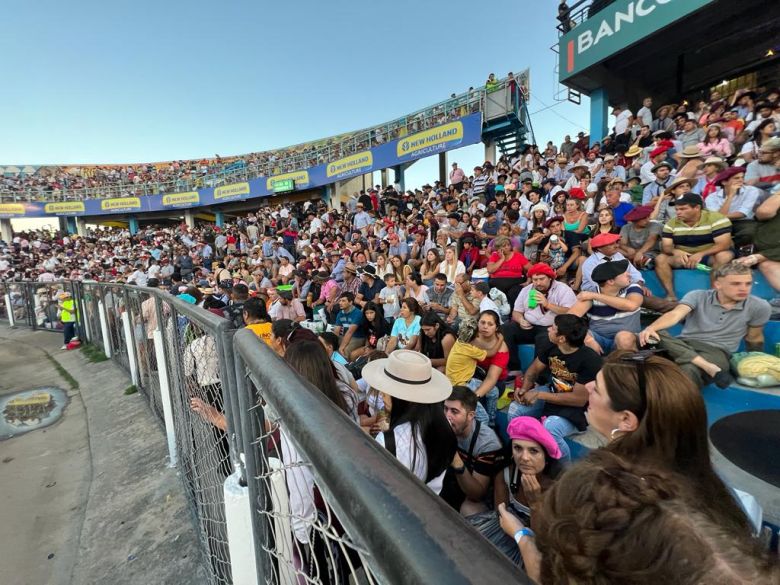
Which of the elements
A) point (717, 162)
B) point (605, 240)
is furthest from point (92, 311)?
point (717, 162)

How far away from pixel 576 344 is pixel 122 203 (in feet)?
113

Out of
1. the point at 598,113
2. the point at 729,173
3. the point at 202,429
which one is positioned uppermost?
the point at 598,113

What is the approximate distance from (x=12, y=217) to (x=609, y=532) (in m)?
40.5

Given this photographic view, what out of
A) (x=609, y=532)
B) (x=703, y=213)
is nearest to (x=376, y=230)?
(x=703, y=213)

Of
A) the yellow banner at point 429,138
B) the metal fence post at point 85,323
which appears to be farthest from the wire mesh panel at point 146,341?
the yellow banner at point 429,138

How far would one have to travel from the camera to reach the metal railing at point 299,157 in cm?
1477

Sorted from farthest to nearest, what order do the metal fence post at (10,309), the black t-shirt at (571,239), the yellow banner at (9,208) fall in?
the yellow banner at (9,208) < the metal fence post at (10,309) < the black t-shirt at (571,239)

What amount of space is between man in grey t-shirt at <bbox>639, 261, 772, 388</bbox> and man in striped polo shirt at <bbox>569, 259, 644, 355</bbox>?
422 millimetres

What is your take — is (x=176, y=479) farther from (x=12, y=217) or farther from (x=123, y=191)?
(x=12, y=217)

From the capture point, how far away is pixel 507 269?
5172 millimetres

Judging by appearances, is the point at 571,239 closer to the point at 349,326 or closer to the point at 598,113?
the point at 349,326

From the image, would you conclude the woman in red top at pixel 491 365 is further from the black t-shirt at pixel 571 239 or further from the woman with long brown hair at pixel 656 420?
the black t-shirt at pixel 571 239

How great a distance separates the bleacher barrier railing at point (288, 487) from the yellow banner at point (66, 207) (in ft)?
115

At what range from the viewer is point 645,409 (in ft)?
5.42
